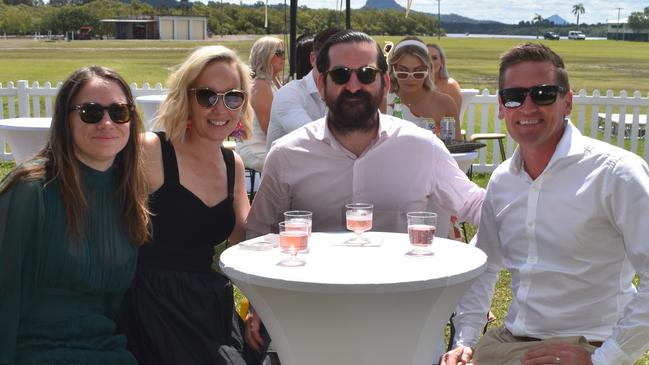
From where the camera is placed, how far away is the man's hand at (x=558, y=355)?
233 cm

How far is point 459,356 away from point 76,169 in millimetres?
1505

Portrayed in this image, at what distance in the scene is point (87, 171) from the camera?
2578 mm

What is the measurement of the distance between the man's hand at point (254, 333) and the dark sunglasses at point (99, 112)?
3.19ft

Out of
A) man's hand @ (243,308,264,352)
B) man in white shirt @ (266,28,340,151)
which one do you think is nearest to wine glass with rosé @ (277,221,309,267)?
man's hand @ (243,308,264,352)

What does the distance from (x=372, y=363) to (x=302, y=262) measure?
0.39 m

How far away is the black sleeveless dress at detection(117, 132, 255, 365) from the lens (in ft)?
9.38

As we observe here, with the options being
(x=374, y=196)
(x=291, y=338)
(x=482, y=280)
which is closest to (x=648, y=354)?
(x=482, y=280)

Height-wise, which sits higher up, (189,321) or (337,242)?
(337,242)

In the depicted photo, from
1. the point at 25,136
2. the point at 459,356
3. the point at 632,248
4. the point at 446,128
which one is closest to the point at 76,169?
the point at 459,356

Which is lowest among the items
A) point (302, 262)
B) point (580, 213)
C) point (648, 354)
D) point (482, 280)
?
point (648, 354)

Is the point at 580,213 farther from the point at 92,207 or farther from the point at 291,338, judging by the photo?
the point at 92,207

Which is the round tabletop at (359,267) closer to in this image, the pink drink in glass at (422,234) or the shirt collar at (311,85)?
the pink drink in glass at (422,234)

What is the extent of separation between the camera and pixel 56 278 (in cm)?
243

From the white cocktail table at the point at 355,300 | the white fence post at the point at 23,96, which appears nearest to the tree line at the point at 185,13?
the white fence post at the point at 23,96
